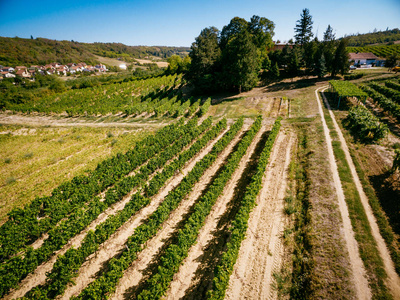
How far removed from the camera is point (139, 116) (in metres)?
46.4

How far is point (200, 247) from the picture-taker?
46.3ft

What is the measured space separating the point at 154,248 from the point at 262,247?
8.37 meters

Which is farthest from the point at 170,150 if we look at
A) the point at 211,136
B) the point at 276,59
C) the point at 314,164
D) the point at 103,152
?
the point at 276,59

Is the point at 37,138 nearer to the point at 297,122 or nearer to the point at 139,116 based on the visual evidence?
the point at 139,116

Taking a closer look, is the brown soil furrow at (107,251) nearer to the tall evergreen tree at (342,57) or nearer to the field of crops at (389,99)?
the field of crops at (389,99)

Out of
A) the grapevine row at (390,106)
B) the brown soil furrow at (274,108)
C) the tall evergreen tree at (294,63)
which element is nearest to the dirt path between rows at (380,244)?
the grapevine row at (390,106)

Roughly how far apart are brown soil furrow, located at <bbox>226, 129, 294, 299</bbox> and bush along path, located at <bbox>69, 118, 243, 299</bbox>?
6.78m

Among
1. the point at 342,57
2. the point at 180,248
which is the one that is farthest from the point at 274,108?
the point at 180,248

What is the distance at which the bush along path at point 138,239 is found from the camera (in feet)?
36.1

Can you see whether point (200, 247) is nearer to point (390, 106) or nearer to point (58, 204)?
point (58, 204)

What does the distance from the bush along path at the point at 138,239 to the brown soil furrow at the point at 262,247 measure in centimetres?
678

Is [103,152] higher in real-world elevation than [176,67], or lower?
lower

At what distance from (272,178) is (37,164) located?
110 feet

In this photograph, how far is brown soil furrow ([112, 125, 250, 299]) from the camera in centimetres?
1193
